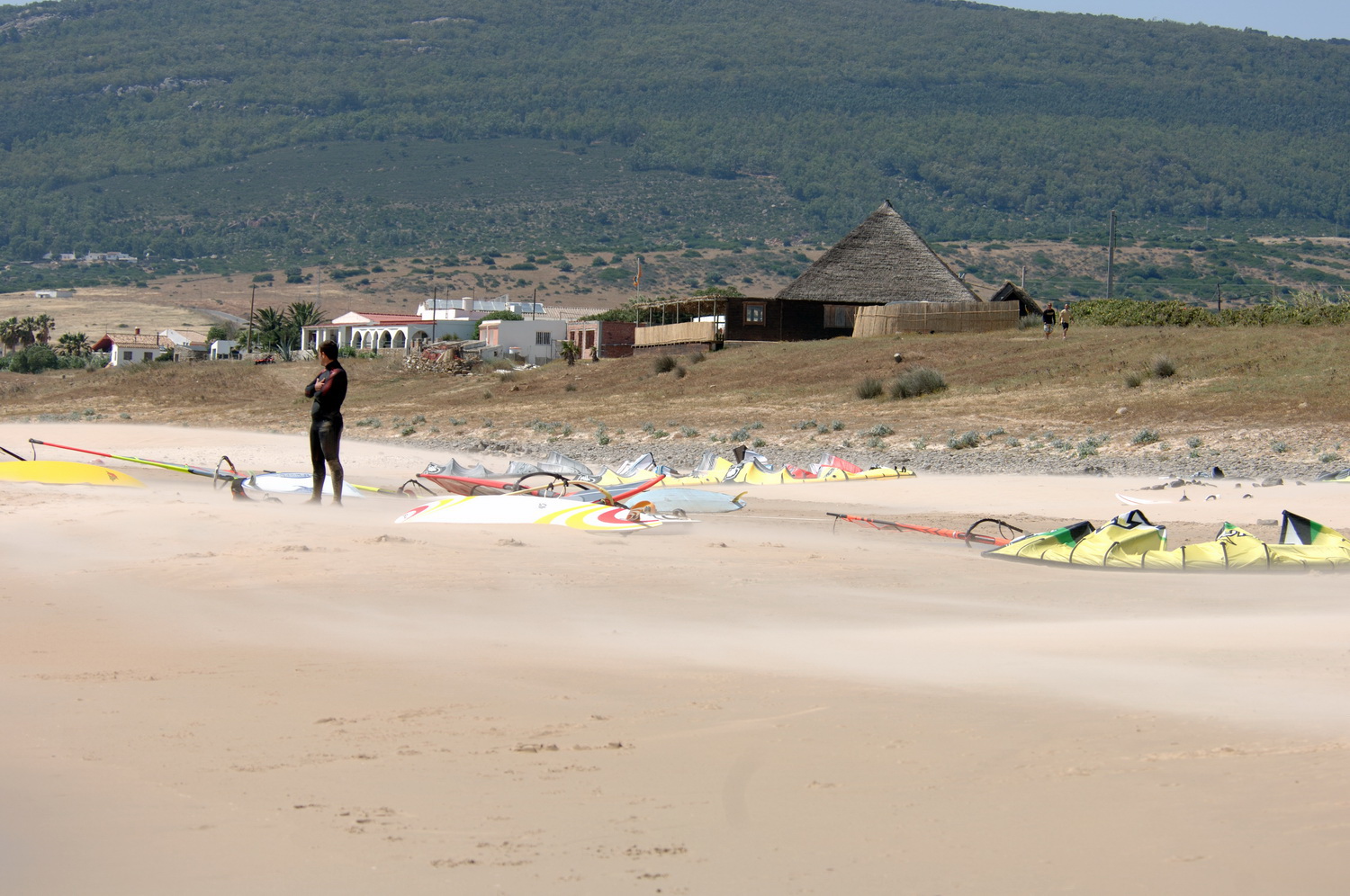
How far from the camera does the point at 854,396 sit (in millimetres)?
28172

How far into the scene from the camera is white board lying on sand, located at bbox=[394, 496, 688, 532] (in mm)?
9992

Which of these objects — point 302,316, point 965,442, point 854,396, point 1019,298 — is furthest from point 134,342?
point 965,442

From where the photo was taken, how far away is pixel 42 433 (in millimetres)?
24500

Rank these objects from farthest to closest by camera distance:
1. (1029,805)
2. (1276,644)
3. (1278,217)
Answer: (1278,217) < (1276,644) < (1029,805)

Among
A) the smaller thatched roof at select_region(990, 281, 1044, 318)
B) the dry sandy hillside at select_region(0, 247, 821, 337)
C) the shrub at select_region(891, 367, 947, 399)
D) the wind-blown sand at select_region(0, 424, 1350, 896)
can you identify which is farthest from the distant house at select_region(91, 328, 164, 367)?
the wind-blown sand at select_region(0, 424, 1350, 896)

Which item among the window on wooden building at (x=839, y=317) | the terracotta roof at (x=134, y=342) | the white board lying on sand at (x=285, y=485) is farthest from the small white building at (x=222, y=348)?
the white board lying on sand at (x=285, y=485)

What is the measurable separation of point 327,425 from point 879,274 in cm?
3895

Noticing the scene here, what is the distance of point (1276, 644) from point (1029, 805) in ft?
9.42

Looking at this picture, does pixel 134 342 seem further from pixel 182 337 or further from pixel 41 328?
pixel 41 328

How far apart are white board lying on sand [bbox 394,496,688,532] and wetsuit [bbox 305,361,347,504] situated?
1116 mm

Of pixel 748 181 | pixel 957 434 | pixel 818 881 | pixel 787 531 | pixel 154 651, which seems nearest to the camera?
pixel 818 881

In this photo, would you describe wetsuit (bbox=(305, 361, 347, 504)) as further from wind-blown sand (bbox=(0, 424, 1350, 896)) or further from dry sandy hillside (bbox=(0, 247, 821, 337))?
dry sandy hillside (bbox=(0, 247, 821, 337))

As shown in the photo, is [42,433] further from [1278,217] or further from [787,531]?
[1278,217]

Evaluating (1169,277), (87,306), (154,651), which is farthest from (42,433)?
(1169,277)
